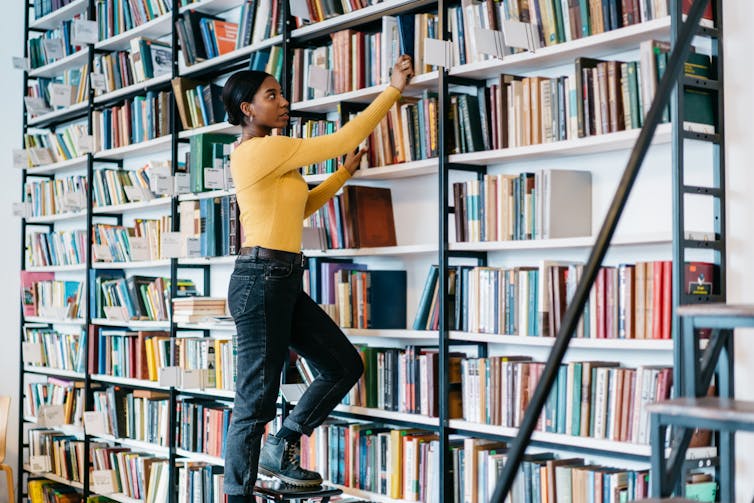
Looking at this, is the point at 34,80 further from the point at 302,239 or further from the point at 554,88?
the point at 554,88

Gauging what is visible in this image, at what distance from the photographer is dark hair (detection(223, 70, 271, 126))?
3479 millimetres

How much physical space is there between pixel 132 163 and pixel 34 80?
1324 millimetres

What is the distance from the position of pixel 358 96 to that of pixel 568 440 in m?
1.56

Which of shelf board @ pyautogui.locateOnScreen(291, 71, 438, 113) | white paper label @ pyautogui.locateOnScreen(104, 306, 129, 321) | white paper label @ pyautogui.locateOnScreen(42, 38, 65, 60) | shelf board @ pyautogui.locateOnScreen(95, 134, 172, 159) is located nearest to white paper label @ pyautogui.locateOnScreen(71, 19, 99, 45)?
white paper label @ pyautogui.locateOnScreen(42, 38, 65, 60)

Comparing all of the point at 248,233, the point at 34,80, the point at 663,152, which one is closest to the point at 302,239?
the point at 248,233

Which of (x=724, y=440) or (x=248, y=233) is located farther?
(x=248, y=233)

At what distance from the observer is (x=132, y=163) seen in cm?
574

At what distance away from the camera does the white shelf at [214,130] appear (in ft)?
14.7

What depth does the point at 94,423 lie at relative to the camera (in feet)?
17.5

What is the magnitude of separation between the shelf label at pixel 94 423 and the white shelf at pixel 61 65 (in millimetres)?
2091

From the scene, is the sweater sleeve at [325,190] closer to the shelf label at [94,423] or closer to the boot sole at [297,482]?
the boot sole at [297,482]

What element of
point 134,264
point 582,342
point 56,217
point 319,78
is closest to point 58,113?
point 56,217

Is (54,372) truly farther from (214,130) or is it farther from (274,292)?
(274,292)

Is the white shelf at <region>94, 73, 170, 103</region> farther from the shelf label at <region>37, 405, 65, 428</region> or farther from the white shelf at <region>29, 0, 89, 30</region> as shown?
the shelf label at <region>37, 405, 65, 428</region>
